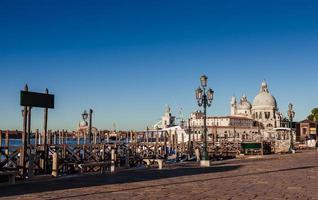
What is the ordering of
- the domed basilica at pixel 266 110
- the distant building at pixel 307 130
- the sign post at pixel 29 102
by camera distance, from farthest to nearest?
the domed basilica at pixel 266 110, the distant building at pixel 307 130, the sign post at pixel 29 102

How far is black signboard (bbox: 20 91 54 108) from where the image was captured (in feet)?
59.3

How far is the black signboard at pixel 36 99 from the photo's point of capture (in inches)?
712

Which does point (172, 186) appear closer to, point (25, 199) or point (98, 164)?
point (25, 199)

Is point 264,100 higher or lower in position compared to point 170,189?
higher

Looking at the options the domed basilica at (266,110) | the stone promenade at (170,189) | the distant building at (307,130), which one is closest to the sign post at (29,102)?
the stone promenade at (170,189)

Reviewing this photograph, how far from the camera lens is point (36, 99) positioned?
18781 millimetres

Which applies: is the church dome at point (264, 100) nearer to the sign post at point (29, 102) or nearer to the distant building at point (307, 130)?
the distant building at point (307, 130)

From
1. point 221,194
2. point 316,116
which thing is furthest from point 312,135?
point 221,194

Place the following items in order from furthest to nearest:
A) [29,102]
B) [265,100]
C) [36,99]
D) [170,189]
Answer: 1. [265,100]
2. [36,99]
3. [29,102]
4. [170,189]

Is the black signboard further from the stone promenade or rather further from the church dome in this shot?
the church dome

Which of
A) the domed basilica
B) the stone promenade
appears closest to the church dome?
the domed basilica

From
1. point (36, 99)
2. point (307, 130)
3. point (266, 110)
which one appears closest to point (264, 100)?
point (266, 110)

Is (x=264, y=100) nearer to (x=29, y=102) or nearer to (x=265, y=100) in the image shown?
(x=265, y=100)

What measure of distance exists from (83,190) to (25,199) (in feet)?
7.59
